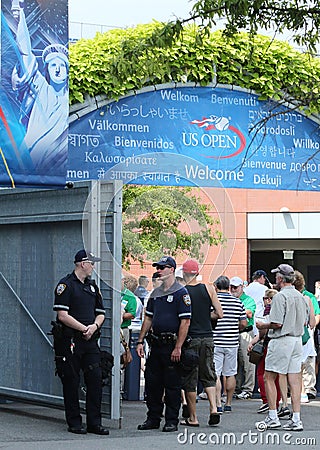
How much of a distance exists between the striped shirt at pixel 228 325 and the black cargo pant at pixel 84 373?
2937mm

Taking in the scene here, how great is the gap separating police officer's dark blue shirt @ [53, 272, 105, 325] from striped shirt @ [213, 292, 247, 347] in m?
2.98

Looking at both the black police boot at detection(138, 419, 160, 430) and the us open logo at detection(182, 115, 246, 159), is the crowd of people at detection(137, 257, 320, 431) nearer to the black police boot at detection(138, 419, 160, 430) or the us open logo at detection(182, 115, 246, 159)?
the black police boot at detection(138, 419, 160, 430)

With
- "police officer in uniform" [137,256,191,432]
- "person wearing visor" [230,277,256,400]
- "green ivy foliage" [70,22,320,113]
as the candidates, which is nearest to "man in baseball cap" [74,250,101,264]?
"police officer in uniform" [137,256,191,432]

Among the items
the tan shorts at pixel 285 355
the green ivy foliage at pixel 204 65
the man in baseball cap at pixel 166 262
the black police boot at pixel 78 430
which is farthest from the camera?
the green ivy foliage at pixel 204 65

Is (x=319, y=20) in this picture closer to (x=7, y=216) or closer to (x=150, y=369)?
(x=150, y=369)

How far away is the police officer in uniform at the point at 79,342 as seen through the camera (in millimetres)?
11094

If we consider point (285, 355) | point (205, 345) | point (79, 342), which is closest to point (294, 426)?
point (285, 355)

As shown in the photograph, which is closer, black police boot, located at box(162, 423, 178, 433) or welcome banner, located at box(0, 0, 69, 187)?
black police boot, located at box(162, 423, 178, 433)

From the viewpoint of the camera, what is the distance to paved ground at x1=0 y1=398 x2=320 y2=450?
10.5 meters

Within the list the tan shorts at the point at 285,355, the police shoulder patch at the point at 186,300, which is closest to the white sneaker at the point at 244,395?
the tan shorts at the point at 285,355

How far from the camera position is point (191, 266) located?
10.2 meters

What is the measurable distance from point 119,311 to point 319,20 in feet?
13.2

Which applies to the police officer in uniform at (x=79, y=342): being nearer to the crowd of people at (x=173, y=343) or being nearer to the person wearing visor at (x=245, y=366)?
the crowd of people at (x=173, y=343)

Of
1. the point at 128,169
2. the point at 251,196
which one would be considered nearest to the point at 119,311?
the point at 128,169
